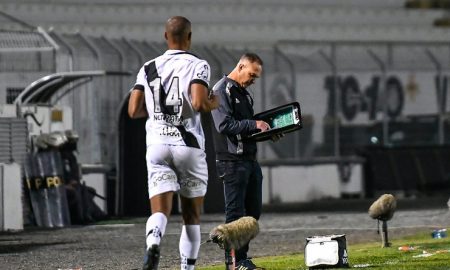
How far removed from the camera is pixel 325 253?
10.1m

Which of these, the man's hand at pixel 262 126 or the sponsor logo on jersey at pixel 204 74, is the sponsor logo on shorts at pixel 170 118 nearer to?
the sponsor logo on jersey at pixel 204 74

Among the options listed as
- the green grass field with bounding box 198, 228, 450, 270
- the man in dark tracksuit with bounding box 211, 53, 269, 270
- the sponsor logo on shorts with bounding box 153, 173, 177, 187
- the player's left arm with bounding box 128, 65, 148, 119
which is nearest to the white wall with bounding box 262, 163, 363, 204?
the green grass field with bounding box 198, 228, 450, 270

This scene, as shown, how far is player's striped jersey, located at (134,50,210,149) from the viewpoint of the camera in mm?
8594

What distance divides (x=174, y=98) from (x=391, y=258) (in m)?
3.38

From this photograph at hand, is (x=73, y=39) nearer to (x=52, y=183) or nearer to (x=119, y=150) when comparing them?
(x=119, y=150)

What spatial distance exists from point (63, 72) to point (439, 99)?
9.66 meters

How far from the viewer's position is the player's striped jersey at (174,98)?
8594mm

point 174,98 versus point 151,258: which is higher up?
point 174,98

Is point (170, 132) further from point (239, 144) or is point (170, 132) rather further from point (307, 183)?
point (307, 183)

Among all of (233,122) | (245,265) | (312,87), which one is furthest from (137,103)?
(312,87)

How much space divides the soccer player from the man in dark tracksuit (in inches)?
58.2

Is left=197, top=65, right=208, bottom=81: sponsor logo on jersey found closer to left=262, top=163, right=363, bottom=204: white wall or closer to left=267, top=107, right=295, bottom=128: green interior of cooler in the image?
left=267, top=107, right=295, bottom=128: green interior of cooler

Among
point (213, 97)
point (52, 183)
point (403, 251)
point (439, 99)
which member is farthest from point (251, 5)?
point (213, 97)

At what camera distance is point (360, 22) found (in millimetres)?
40844
